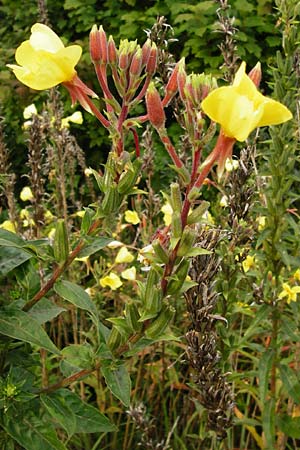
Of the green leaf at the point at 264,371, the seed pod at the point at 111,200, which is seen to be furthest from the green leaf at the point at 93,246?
the green leaf at the point at 264,371

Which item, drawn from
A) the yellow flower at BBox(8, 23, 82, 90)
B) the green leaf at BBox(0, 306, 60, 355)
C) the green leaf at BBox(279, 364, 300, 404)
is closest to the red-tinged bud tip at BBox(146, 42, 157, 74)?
the yellow flower at BBox(8, 23, 82, 90)

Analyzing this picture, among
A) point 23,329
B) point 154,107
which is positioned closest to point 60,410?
point 23,329

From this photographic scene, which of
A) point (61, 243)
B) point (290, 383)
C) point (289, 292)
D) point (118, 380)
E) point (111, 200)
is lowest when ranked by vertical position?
point (290, 383)

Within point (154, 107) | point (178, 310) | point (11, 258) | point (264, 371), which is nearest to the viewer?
point (154, 107)

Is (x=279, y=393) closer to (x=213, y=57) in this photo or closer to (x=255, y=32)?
(x=213, y=57)

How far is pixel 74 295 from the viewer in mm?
1450

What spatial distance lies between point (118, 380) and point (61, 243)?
0.30 meters

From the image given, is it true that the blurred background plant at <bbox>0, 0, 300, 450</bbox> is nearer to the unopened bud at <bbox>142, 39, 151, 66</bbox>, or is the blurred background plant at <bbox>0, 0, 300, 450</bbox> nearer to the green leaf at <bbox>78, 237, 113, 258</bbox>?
the green leaf at <bbox>78, 237, 113, 258</bbox>

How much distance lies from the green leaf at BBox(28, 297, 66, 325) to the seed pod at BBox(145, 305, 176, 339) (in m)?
0.28

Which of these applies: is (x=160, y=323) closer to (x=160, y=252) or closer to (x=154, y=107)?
(x=160, y=252)

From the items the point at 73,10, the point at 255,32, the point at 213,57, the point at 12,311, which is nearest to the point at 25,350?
the point at 12,311

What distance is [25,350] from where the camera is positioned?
5.46 ft

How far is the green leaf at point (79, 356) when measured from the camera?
1.44m

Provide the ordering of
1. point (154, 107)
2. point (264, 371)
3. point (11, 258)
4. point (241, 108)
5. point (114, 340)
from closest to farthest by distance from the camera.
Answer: point (241, 108) → point (154, 107) → point (114, 340) → point (11, 258) → point (264, 371)
